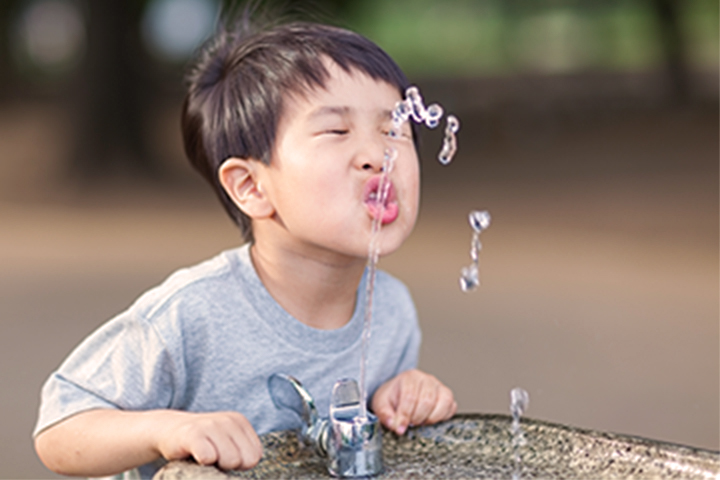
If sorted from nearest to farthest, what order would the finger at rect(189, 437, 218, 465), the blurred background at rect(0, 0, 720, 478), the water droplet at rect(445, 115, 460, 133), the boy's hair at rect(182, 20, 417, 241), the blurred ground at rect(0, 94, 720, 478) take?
the finger at rect(189, 437, 218, 465) < the water droplet at rect(445, 115, 460, 133) < the boy's hair at rect(182, 20, 417, 241) < the blurred ground at rect(0, 94, 720, 478) < the blurred background at rect(0, 0, 720, 478)

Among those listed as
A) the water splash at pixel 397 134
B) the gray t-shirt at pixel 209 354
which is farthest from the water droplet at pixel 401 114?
the gray t-shirt at pixel 209 354

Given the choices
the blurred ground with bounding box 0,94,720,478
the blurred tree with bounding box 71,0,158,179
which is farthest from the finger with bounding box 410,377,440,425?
the blurred tree with bounding box 71,0,158,179

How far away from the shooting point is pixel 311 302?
1.32m

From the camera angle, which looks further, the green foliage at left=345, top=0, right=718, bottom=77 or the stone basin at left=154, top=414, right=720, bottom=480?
the green foliage at left=345, top=0, right=718, bottom=77

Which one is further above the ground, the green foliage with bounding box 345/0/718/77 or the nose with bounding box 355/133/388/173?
the green foliage with bounding box 345/0/718/77

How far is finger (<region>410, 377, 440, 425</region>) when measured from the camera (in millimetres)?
1164

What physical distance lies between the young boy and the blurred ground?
4.40ft

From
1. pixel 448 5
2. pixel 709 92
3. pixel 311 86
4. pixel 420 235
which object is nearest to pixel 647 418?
pixel 311 86

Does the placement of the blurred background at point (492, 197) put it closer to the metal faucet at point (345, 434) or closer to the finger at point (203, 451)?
the metal faucet at point (345, 434)

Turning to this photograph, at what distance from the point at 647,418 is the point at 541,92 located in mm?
7160

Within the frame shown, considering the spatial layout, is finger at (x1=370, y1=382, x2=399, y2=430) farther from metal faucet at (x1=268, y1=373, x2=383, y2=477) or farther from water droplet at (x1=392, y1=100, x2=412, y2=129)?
→ water droplet at (x1=392, y1=100, x2=412, y2=129)

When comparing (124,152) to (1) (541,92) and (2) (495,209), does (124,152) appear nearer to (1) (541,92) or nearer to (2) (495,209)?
(2) (495,209)

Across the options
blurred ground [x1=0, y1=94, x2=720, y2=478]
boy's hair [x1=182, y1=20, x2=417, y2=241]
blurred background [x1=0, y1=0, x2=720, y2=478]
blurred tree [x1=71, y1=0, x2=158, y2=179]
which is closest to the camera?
boy's hair [x1=182, y1=20, x2=417, y2=241]

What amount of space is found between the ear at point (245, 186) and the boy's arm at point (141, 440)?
1.09ft
